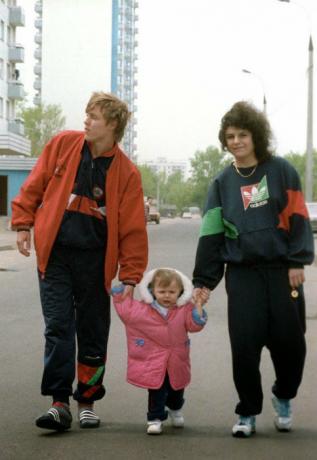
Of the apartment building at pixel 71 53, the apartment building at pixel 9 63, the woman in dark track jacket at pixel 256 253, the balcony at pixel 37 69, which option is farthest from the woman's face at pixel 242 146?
→ the balcony at pixel 37 69

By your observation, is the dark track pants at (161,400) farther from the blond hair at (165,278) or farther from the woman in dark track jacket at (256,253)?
the blond hair at (165,278)

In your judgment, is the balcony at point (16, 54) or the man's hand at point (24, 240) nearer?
the man's hand at point (24, 240)

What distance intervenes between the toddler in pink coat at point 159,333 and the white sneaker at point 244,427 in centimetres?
35

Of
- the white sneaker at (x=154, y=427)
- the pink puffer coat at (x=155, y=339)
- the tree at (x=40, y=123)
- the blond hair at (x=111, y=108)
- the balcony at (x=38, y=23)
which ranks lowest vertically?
the white sneaker at (x=154, y=427)

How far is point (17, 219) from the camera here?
5301 millimetres

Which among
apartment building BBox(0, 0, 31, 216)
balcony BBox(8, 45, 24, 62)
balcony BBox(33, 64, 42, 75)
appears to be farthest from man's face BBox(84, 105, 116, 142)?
balcony BBox(33, 64, 42, 75)

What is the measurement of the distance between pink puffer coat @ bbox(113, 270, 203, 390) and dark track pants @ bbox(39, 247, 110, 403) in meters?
0.20

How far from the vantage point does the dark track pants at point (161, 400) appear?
5.14m

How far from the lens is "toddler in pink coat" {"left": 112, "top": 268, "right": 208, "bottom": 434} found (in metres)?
5.11

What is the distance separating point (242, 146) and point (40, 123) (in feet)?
282

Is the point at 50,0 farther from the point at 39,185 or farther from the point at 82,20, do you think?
the point at 39,185

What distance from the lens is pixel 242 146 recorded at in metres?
5.11

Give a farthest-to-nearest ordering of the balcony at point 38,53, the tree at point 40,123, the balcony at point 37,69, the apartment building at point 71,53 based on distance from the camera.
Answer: the balcony at point 38,53, the balcony at point 37,69, the apartment building at point 71,53, the tree at point 40,123

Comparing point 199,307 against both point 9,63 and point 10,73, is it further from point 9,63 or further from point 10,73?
point 10,73
